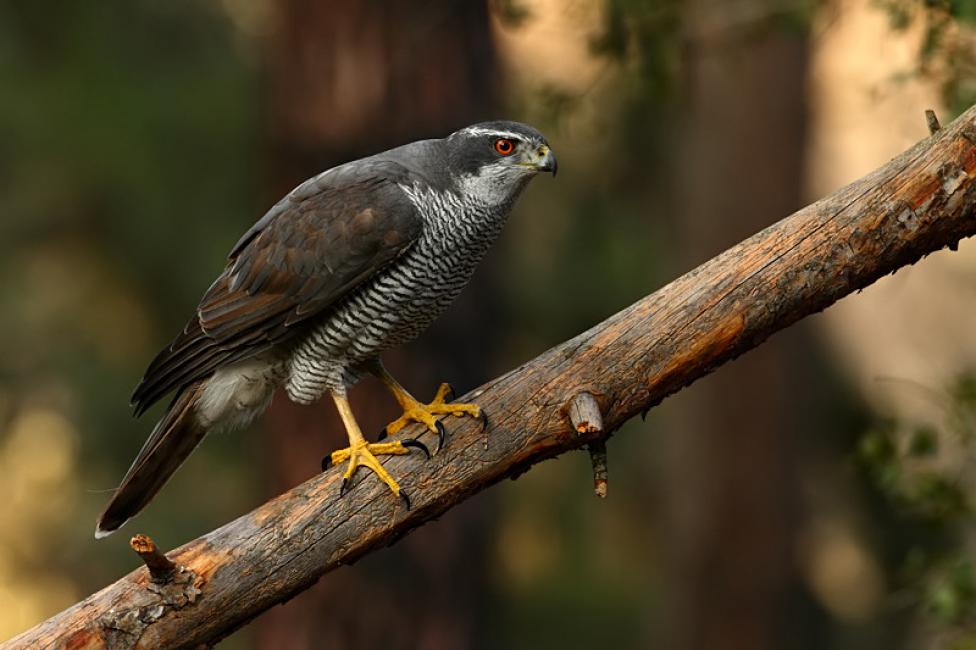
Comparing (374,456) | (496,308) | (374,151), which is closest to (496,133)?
(374,456)

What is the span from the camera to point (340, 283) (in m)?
4.22

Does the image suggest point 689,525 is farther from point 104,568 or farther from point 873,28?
point 104,568

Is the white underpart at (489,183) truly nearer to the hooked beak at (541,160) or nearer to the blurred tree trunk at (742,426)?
the hooked beak at (541,160)

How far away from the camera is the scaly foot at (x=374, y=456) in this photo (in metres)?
3.84

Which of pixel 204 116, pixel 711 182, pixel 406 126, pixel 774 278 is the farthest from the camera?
pixel 204 116

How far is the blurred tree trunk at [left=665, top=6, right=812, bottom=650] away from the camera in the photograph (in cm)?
935

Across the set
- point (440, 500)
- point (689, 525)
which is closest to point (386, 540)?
point (440, 500)

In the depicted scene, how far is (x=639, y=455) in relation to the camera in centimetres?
1378

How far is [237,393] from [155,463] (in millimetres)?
370

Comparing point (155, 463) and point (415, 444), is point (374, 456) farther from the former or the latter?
point (155, 463)

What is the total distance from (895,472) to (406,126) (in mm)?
3500

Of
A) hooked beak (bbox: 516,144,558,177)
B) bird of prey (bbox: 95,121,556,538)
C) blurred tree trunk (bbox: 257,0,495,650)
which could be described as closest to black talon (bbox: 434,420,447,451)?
bird of prey (bbox: 95,121,556,538)

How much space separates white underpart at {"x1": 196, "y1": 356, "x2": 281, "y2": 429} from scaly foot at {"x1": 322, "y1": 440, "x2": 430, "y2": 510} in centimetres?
56

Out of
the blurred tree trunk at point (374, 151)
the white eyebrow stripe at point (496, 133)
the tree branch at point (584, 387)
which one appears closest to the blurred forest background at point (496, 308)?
the blurred tree trunk at point (374, 151)
